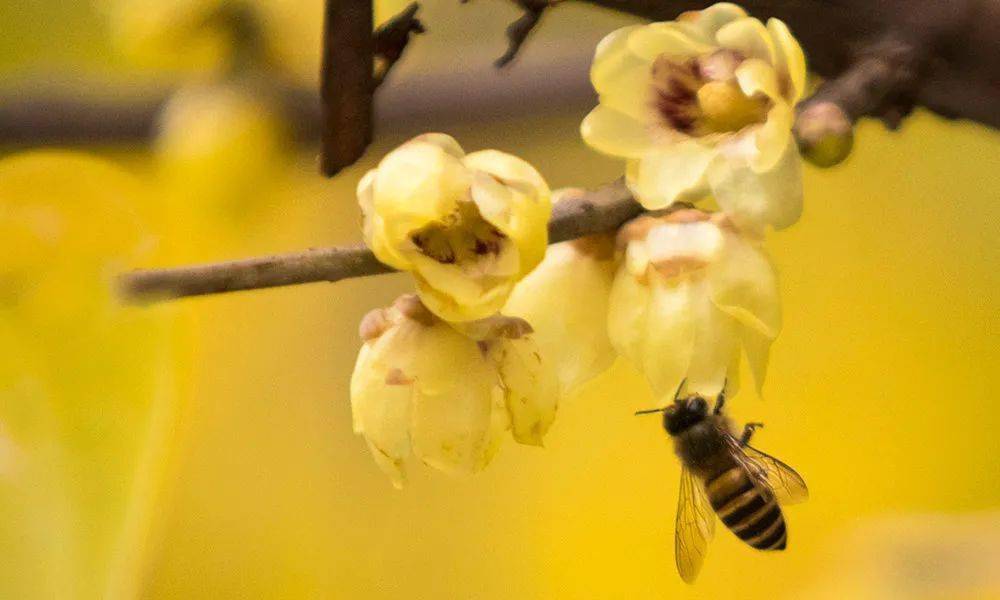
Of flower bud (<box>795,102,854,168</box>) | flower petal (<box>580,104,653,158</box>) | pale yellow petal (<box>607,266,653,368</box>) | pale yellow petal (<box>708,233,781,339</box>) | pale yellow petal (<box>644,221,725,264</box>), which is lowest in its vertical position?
pale yellow petal (<box>607,266,653,368</box>)

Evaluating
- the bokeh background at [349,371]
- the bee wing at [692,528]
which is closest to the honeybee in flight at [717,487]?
the bee wing at [692,528]

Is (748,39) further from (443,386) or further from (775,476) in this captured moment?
(775,476)

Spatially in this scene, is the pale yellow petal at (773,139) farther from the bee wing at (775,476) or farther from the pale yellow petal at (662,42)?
the bee wing at (775,476)

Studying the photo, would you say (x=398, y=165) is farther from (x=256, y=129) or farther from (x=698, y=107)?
(x=256, y=129)

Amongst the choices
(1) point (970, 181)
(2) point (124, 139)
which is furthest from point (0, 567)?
(1) point (970, 181)

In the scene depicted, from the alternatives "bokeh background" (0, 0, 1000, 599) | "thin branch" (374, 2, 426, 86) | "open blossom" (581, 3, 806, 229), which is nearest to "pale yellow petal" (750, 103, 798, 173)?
"open blossom" (581, 3, 806, 229)

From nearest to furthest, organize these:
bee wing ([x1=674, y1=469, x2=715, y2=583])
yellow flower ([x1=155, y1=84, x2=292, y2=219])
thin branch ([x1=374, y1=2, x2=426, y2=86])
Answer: thin branch ([x1=374, y1=2, x2=426, y2=86]), bee wing ([x1=674, y1=469, x2=715, y2=583]), yellow flower ([x1=155, y1=84, x2=292, y2=219])

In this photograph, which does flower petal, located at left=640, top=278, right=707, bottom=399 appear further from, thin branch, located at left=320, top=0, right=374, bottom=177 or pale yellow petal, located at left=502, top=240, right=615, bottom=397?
thin branch, located at left=320, top=0, right=374, bottom=177
